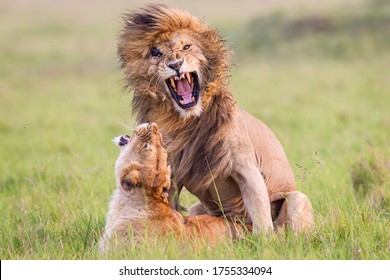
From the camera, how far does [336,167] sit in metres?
7.66

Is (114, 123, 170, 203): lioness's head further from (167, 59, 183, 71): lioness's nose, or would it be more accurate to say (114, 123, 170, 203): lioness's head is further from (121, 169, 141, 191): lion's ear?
(167, 59, 183, 71): lioness's nose

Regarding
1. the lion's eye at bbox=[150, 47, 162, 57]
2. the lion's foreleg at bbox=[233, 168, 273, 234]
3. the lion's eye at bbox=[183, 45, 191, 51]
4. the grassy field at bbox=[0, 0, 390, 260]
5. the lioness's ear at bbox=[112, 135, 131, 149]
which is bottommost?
the grassy field at bbox=[0, 0, 390, 260]

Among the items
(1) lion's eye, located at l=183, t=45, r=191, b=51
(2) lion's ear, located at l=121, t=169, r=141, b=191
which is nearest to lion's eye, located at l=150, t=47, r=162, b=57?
(1) lion's eye, located at l=183, t=45, r=191, b=51

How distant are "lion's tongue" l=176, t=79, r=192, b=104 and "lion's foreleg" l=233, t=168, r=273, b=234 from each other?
61 centimetres

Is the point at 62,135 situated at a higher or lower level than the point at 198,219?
lower

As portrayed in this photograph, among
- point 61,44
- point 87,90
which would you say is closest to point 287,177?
point 87,90

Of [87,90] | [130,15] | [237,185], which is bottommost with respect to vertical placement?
[87,90]

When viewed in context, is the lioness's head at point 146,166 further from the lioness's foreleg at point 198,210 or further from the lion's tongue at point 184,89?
the lioness's foreleg at point 198,210

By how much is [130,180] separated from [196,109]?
71 cm

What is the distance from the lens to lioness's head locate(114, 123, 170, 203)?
473 centimetres

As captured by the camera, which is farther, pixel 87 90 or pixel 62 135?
pixel 87 90

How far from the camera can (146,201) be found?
4.77 metres
